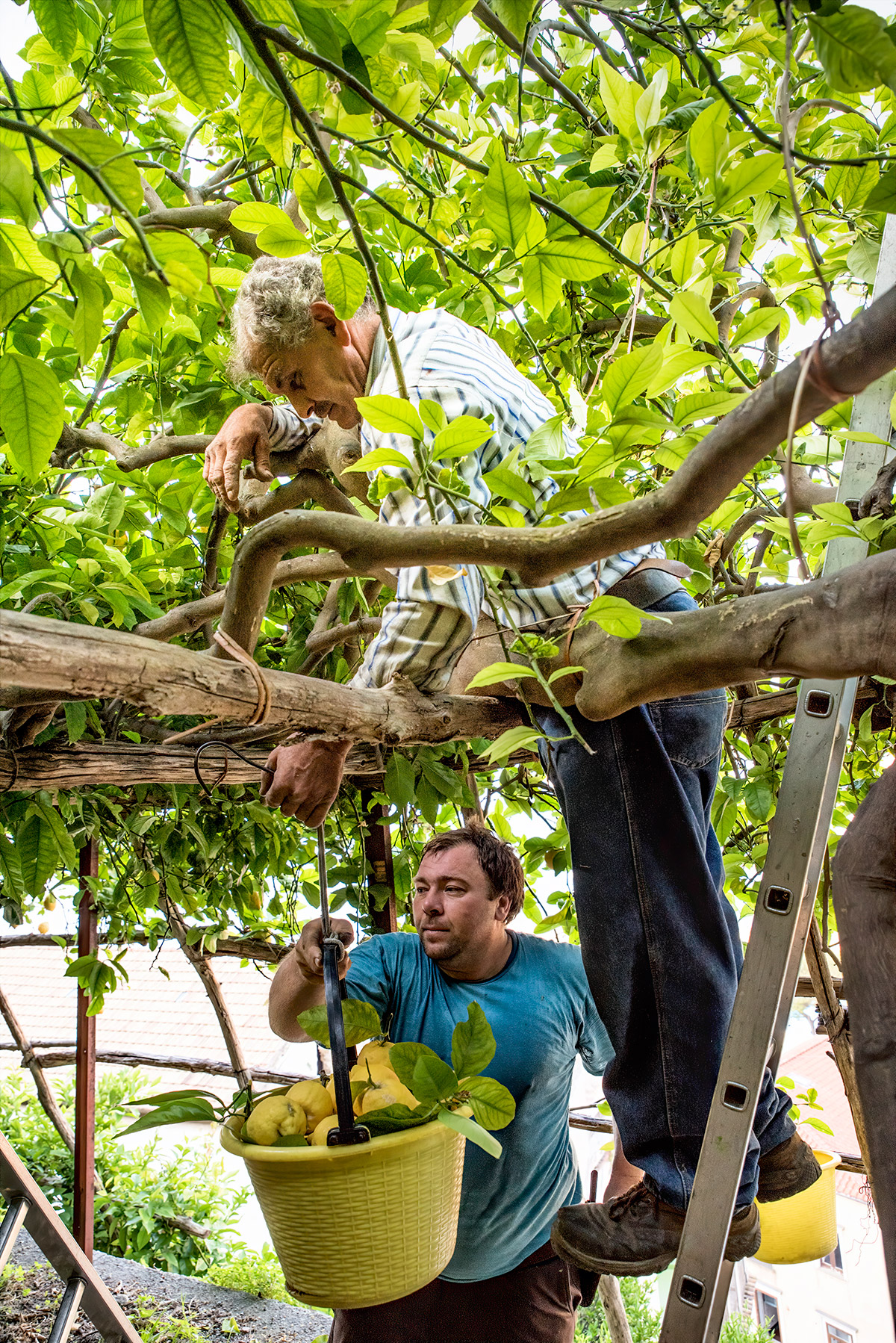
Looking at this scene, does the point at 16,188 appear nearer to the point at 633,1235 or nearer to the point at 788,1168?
the point at 633,1235

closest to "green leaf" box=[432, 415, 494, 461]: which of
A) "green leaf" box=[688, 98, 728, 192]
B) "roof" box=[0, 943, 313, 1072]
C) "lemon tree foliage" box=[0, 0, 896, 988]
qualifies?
"lemon tree foliage" box=[0, 0, 896, 988]

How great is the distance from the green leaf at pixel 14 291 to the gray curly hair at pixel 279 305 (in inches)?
27.2

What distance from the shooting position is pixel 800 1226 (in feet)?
5.99

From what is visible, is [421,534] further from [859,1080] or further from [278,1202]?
[278,1202]

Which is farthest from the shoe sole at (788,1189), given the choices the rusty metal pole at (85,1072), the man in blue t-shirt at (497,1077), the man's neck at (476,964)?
the rusty metal pole at (85,1072)

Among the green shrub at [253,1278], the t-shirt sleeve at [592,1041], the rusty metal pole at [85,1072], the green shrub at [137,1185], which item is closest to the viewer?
the t-shirt sleeve at [592,1041]

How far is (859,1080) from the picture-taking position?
552 mm

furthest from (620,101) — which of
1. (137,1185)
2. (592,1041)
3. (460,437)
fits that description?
(137,1185)

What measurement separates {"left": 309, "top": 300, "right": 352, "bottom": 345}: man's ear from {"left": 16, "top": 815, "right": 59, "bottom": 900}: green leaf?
117 cm

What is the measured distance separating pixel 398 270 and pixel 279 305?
0.39 meters

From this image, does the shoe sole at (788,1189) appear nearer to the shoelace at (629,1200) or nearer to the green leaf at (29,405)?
the shoelace at (629,1200)

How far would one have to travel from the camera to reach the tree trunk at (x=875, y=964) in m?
0.53

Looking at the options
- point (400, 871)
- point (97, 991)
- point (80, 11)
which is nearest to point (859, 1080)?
point (80, 11)

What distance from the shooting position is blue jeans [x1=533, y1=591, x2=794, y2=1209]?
3.71ft
